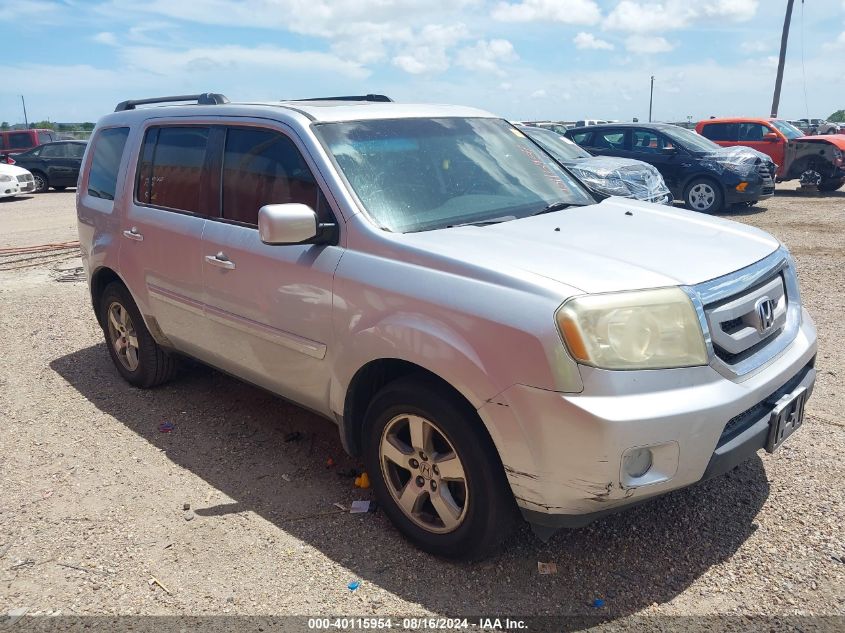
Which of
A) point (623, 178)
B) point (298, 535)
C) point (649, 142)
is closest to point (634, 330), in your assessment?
point (298, 535)

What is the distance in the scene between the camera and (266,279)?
3.71 meters

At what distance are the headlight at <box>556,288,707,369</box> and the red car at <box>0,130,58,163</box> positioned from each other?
27100 millimetres

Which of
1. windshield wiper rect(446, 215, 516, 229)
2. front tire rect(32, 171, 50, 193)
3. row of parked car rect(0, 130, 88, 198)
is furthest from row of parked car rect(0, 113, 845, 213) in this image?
windshield wiper rect(446, 215, 516, 229)

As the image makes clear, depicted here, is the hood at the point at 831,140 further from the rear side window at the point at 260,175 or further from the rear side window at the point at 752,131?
the rear side window at the point at 260,175

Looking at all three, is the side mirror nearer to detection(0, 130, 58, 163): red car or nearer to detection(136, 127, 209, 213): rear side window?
detection(136, 127, 209, 213): rear side window

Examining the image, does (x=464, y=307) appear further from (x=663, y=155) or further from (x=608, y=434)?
(x=663, y=155)

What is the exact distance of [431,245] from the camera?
312cm

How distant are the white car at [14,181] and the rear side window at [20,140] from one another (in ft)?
16.6

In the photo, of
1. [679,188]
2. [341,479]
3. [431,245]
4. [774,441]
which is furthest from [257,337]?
[679,188]

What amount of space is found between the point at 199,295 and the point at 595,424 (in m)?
2.54

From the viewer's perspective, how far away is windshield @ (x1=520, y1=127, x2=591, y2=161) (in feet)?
39.1

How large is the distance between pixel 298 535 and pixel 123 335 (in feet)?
8.53

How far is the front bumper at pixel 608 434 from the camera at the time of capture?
100 inches

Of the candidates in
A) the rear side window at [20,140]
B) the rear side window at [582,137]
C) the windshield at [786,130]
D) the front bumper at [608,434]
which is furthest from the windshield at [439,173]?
the rear side window at [20,140]
